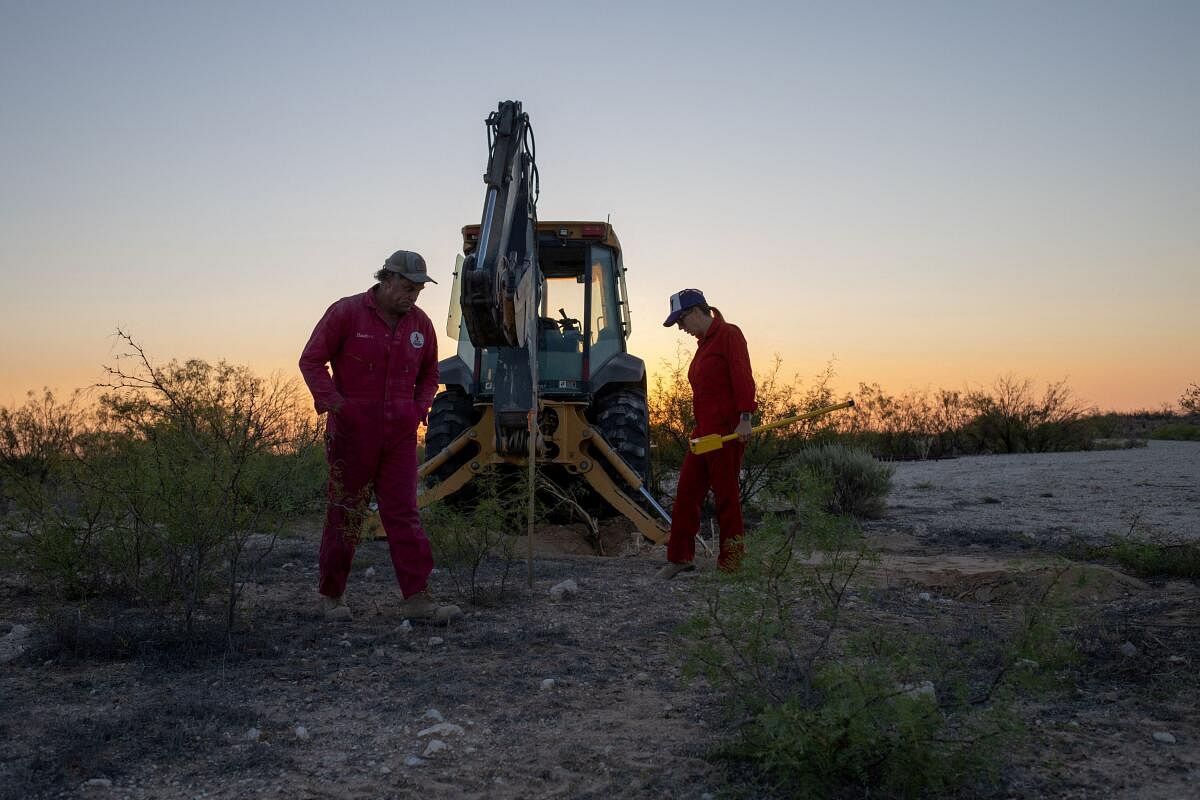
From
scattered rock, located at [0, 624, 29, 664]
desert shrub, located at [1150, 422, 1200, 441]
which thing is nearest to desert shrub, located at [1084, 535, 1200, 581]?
scattered rock, located at [0, 624, 29, 664]

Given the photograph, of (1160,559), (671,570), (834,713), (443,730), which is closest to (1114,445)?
(1160,559)

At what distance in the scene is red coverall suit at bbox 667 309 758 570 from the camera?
22.0 feet

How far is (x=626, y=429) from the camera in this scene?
936cm

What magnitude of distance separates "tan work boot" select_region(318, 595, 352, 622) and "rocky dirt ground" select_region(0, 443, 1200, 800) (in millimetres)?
93

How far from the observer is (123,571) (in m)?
5.70

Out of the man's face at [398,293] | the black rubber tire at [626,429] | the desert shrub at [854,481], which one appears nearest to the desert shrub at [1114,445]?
the desert shrub at [854,481]

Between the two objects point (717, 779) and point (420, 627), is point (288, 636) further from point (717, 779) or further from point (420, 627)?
point (717, 779)

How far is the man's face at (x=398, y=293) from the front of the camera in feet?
18.3

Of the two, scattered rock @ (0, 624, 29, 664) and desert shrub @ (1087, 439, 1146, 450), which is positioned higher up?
desert shrub @ (1087, 439, 1146, 450)

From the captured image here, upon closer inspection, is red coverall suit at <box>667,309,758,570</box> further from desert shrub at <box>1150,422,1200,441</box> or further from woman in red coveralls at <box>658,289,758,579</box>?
desert shrub at <box>1150,422,1200,441</box>

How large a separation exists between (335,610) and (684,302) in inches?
119

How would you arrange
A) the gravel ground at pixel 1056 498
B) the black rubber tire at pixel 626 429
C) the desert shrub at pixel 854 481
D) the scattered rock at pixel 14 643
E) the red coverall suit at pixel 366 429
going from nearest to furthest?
the scattered rock at pixel 14 643 < the red coverall suit at pixel 366 429 < the black rubber tire at pixel 626 429 < the gravel ground at pixel 1056 498 < the desert shrub at pixel 854 481

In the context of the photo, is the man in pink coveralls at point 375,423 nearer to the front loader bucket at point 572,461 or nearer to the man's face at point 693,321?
the man's face at point 693,321

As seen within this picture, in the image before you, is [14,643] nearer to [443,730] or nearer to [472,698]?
[472,698]
